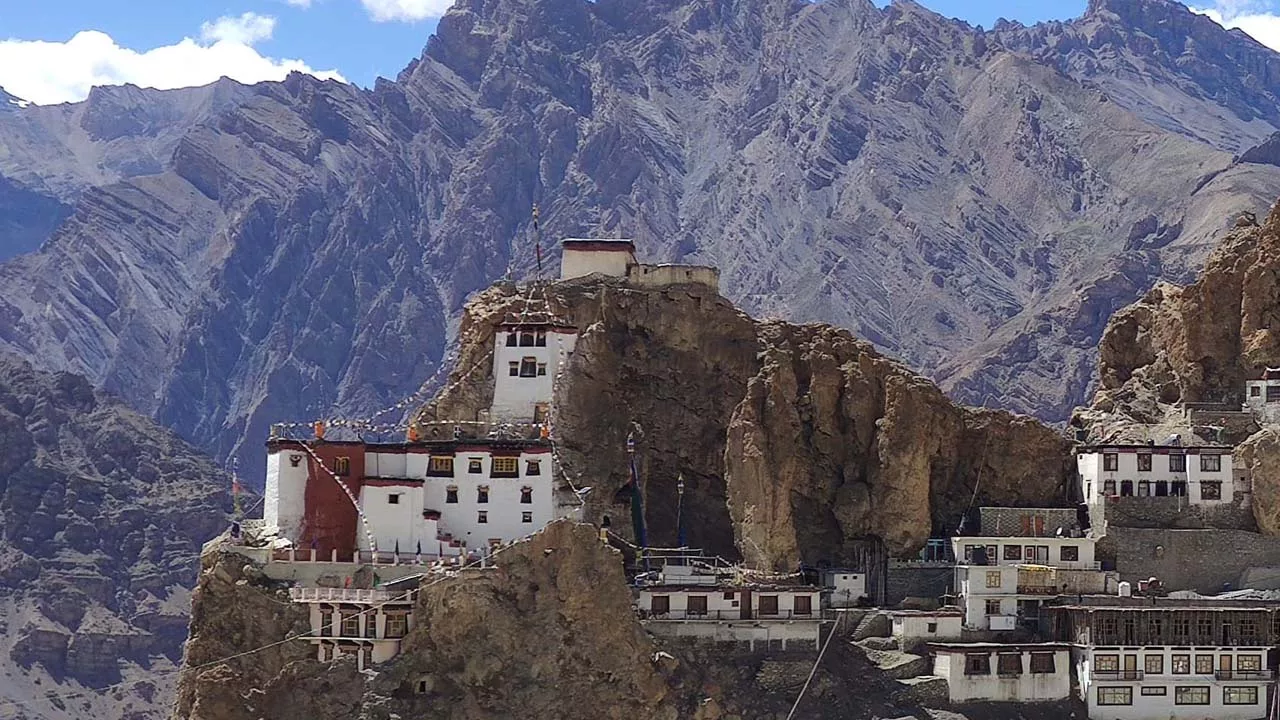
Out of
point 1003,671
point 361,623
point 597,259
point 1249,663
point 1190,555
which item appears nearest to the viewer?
point 361,623

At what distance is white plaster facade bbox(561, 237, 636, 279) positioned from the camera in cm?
12438

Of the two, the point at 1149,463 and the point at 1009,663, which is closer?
the point at 1009,663

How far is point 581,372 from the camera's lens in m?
119

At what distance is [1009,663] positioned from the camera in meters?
109

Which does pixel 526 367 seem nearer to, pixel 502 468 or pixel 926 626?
pixel 502 468

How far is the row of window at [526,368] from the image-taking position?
11800 cm

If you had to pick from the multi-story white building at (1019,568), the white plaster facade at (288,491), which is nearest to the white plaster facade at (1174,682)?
the multi-story white building at (1019,568)

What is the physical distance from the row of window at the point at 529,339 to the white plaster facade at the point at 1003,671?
23777mm

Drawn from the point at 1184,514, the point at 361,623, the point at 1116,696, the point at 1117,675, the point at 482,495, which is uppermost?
the point at 482,495

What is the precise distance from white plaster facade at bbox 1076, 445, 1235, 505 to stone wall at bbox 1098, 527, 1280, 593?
7.03ft

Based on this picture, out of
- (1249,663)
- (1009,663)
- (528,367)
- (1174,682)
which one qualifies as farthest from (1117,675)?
(528,367)

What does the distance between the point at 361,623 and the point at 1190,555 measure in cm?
4039

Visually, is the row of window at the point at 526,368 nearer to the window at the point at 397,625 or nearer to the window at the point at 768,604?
the window at the point at 768,604

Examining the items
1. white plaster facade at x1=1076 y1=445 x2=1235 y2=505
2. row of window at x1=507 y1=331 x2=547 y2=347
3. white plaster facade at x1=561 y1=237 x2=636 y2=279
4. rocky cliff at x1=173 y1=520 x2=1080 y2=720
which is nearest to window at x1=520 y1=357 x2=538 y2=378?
row of window at x1=507 y1=331 x2=547 y2=347
